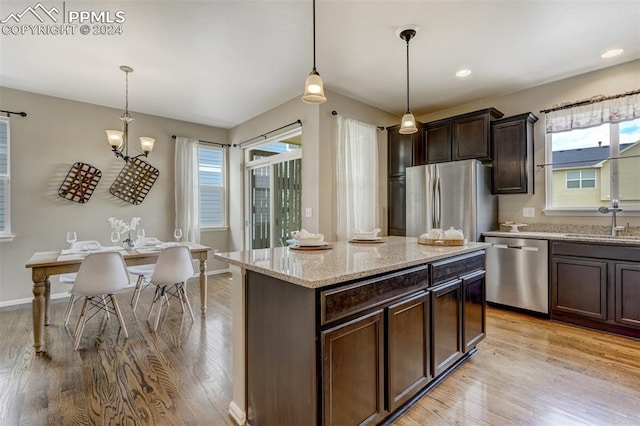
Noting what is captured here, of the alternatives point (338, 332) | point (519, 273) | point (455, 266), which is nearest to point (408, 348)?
point (338, 332)

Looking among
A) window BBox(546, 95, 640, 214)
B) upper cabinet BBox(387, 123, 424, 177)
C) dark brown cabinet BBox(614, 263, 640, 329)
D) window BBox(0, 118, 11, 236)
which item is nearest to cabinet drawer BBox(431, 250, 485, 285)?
dark brown cabinet BBox(614, 263, 640, 329)

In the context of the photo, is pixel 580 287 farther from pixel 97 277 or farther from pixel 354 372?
pixel 97 277

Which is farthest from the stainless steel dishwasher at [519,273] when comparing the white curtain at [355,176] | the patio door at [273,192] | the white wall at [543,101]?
the patio door at [273,192]

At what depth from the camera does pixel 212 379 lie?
84.4 inches

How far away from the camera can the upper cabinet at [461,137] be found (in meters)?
3.82

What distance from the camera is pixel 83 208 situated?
4.31m

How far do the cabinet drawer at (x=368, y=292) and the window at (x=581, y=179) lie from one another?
2944mm

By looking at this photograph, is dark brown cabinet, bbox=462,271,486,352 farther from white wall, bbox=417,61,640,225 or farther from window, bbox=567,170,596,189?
window, bbox=567,170,596,189

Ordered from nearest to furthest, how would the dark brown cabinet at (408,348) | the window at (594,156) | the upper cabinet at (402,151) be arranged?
the dark brown cabinet at (408,348), the window at (594,156), the upper cabinet at (402,151)

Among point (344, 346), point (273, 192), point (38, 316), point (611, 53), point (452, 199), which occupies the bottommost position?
point (38, 316)

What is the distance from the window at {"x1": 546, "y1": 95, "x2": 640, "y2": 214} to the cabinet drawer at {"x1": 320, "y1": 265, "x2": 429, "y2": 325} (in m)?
2.92

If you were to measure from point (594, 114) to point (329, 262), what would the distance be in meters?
3.73

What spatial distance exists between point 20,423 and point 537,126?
5387 millimetres

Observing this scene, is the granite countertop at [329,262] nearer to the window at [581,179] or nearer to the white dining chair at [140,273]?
the white dining chair at [140,273]
